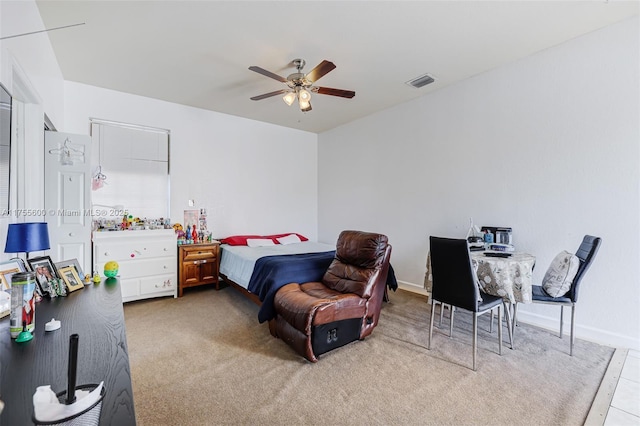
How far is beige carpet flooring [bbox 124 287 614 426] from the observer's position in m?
1.77

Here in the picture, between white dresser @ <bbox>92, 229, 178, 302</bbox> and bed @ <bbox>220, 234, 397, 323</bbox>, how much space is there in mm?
728

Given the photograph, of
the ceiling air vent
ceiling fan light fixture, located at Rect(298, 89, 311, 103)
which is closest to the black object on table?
the ceiling air vent

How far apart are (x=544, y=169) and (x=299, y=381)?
3.15m

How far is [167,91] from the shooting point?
3936mm

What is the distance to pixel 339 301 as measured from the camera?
2.45m

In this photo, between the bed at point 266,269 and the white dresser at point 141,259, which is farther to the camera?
the white dresser at point 141,259

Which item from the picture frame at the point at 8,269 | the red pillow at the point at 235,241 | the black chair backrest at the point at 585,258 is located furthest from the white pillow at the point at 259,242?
the black chair backrest at the point at 585,258

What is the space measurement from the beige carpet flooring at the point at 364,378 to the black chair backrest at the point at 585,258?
56cm

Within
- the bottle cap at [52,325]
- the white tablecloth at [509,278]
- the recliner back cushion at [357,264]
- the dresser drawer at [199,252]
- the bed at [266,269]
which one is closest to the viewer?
the bottle cap at [52,325]

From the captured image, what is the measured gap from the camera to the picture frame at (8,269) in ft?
4.48

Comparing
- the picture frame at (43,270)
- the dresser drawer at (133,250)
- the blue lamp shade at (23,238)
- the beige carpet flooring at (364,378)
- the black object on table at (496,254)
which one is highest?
the blue lamp shade at (23,238)

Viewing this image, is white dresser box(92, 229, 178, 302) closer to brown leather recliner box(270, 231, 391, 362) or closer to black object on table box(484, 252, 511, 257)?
brown leather recliner box(270, 231, 391, 362)

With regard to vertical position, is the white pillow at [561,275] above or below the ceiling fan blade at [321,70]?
below

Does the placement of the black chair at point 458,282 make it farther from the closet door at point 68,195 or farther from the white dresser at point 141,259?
the closet door at point 68,195
